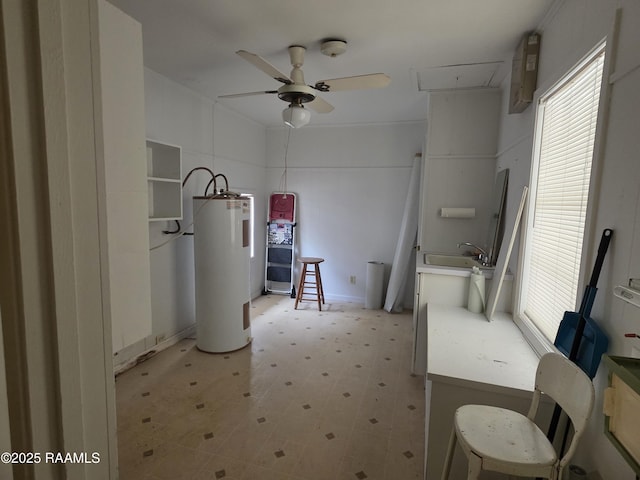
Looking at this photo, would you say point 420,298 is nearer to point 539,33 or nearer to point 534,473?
point 534,473

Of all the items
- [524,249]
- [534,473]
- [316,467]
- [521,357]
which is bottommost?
[316,467]

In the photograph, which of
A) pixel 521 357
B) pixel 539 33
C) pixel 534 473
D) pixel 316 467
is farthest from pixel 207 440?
pixel 539 33

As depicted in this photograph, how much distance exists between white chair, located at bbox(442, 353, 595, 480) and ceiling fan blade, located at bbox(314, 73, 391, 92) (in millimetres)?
1894

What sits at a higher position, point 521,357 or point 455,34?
point 455,34

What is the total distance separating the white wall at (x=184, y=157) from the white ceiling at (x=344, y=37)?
0.81 feet

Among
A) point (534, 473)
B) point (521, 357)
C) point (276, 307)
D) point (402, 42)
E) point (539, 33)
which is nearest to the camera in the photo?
point (534, 473)

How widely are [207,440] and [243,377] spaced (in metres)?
0.78

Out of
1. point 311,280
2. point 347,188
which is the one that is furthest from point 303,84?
point 311,280

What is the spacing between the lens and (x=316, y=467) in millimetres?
2012

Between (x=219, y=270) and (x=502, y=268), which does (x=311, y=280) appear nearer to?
(x=219, y=270)

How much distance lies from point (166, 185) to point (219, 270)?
95cm

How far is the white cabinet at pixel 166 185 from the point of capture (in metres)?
3.22

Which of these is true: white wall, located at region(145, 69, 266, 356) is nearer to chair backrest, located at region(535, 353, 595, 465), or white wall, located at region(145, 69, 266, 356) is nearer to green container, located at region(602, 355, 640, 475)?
chair backrest, located at region(535, 353, 595, 465)

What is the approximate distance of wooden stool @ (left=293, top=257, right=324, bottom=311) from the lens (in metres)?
4.87
